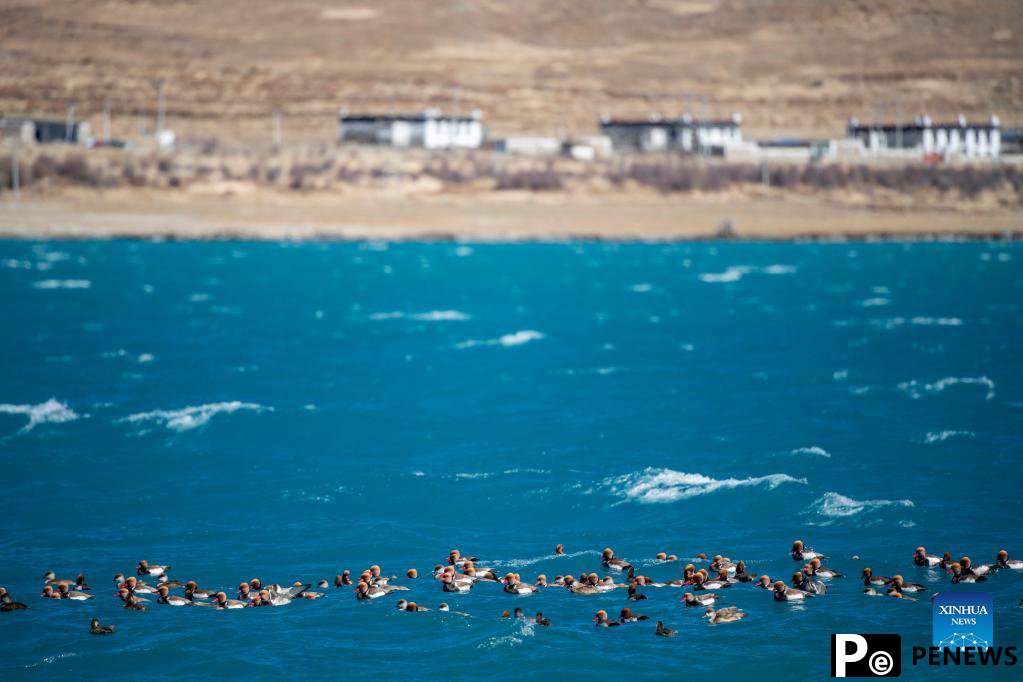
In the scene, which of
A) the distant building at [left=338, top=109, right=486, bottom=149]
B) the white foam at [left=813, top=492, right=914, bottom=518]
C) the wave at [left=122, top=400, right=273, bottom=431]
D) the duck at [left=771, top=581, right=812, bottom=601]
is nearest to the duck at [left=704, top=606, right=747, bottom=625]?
the duck at [left=771, top=581, right=812, bottom=601]

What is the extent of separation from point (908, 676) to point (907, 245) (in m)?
114

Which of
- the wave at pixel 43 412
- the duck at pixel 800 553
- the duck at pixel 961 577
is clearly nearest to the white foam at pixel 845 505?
the duck at pixel 800 553

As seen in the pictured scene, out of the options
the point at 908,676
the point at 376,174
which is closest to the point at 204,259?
the point at 376,174

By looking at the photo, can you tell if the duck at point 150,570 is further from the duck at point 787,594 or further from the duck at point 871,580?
the duck at point 871,580

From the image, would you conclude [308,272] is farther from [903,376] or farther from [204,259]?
[903,376]

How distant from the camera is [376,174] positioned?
471 feet

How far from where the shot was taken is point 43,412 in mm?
50781

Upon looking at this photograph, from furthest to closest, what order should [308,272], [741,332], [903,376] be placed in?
[308,272] < [741,332] < [903,376]

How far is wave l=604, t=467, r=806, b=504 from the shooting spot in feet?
129

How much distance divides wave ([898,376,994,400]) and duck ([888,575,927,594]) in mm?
24446

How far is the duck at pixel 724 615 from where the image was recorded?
2945cm

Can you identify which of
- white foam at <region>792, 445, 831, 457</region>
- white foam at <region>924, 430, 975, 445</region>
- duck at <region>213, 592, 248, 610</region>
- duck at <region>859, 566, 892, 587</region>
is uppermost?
duck at <region>213, 592, 248, 610</region>

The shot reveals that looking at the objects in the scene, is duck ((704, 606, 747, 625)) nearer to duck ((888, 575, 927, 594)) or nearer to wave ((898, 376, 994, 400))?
duck ((888, 575, 927, 594))

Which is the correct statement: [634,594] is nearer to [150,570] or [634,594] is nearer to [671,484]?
[671,484]
